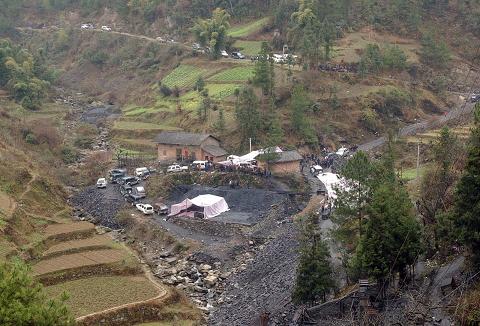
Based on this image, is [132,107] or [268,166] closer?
[268,166]

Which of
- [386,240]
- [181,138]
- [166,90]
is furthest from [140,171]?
[386,240]

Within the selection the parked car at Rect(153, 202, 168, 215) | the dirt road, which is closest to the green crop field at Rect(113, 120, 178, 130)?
the parked car at Rect(153, 202, 168, 215)

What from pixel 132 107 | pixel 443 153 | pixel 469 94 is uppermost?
pixel 443 153

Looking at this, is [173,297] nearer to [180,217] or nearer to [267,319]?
[267,319]

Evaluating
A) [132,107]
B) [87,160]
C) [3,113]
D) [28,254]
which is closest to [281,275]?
[28,254]

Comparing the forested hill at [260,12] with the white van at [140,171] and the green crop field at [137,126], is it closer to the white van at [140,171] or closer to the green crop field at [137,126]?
the green crop field at [137,126]

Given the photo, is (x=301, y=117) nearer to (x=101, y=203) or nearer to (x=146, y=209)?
(x=146, y=209)
